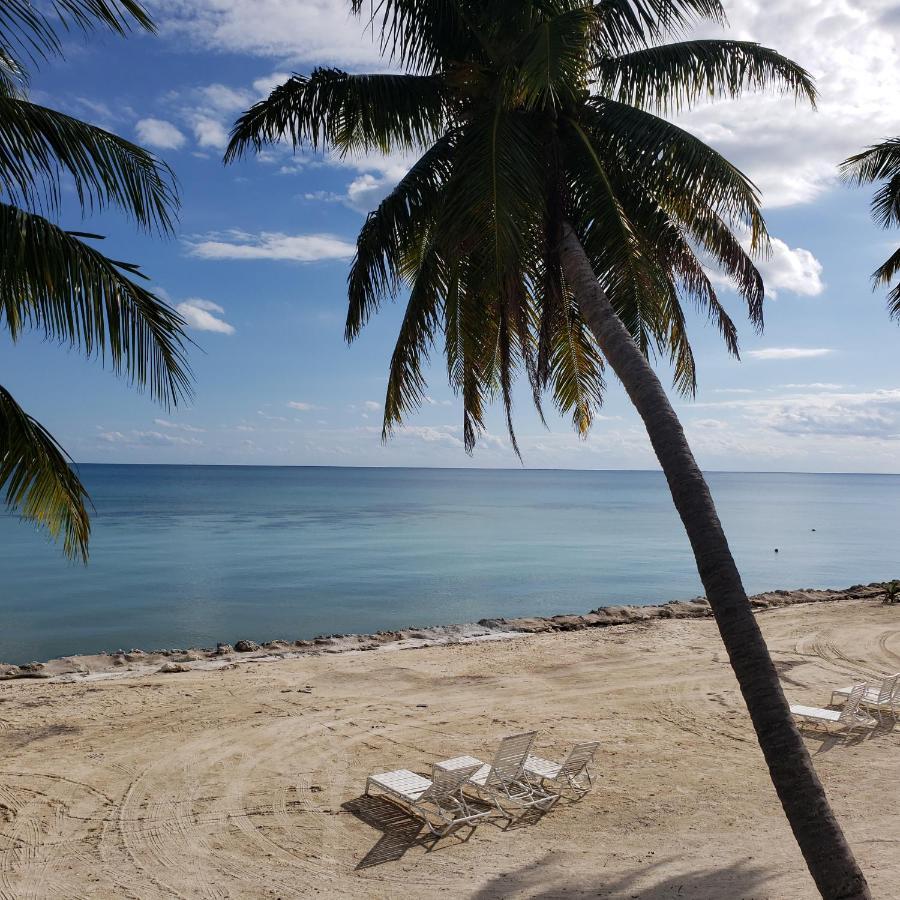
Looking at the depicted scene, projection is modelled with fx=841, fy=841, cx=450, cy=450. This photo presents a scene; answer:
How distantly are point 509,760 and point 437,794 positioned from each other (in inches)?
33.0

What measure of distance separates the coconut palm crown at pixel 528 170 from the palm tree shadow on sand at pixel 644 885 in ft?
16.6

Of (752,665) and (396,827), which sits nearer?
(752,665)

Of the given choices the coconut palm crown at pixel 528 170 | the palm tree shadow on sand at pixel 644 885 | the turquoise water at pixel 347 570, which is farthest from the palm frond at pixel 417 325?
the turquoise water at pixel 347 570

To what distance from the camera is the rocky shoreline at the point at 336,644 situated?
14820 mm

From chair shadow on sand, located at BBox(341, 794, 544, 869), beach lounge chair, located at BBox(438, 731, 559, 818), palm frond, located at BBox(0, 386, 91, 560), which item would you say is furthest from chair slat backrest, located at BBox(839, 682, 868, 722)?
palm frond, located at BBox(0, 386, 91, 560)

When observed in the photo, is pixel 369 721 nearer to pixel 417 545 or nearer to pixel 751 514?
pixel 417 545

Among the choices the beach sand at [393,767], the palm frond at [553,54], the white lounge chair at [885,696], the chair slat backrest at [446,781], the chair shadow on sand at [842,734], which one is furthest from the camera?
A: the white lounge chair at [885,696]

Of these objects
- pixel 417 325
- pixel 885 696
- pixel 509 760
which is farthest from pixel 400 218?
pixel 885 696

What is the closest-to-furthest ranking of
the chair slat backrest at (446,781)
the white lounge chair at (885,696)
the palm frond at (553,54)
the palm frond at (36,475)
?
the palm frond at (36,475) → the palm frond at (553,54) → the chair slat backrest at (446,781) → the white lounge chair at (885,696)

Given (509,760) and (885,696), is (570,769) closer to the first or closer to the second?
(509,760)

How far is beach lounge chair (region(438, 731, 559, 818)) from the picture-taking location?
27.5 ft

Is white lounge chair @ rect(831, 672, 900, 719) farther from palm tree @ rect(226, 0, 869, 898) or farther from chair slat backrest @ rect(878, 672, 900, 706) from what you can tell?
palm tree @ rect(226, 0, 869, 898)

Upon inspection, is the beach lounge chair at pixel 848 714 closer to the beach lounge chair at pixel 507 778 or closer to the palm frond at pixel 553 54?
the beach lounge chair at pixel 507 778

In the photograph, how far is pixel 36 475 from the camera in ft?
20.8
